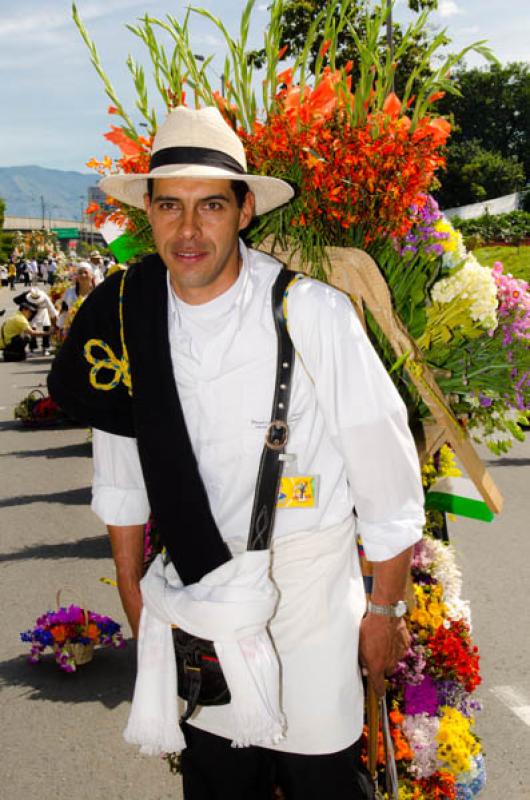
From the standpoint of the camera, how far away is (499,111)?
86.1 metres

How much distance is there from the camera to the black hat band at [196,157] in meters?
2.28

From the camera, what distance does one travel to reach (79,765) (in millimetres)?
3918

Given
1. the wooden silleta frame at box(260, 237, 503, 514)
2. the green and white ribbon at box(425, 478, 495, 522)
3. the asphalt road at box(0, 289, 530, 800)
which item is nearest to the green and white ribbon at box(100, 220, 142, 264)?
the wooden silleta frame at box(260, 237, 503, 514)

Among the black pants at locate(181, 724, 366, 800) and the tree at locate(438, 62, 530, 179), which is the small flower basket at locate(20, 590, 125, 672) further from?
the tree at locate(438, 62, 530, 179)

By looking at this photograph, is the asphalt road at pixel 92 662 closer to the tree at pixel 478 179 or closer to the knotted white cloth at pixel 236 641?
the knotted white cloth at pixel 236 641

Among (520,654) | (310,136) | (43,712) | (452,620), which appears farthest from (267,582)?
(520,654)

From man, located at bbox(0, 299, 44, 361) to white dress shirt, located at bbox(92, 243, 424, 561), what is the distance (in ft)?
55.5

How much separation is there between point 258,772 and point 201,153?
5.33 feet

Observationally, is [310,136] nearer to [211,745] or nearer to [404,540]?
[404,540]

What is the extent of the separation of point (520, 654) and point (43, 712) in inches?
99.3

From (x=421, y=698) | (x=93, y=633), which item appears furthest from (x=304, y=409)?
(x=93, y=633)

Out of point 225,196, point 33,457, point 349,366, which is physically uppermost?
point 225,196

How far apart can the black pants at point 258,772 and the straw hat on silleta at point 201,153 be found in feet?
4.82

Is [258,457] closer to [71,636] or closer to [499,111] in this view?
[71,636]
